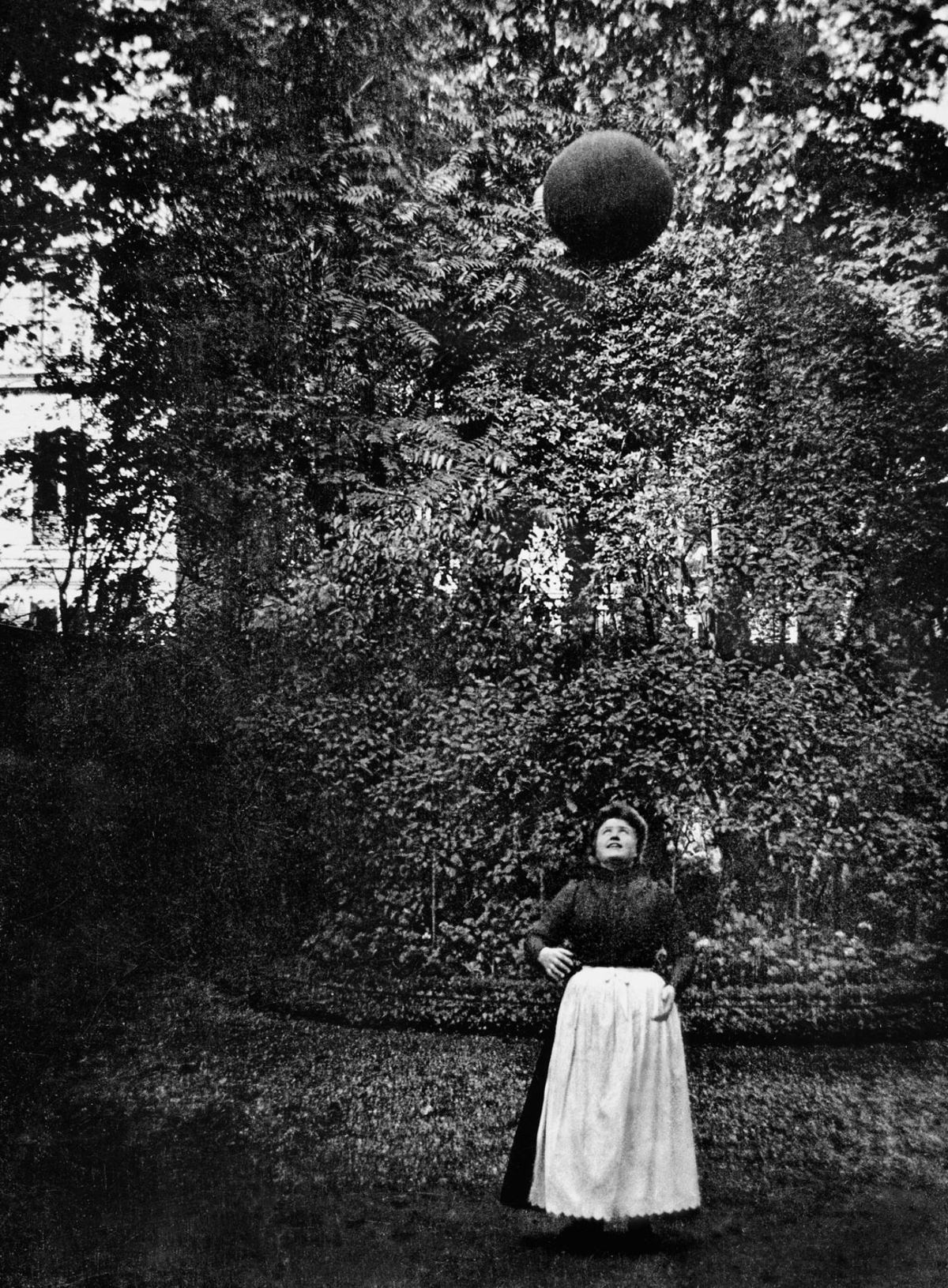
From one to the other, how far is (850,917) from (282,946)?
3.68 m

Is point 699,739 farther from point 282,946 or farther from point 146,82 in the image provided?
point 146,82

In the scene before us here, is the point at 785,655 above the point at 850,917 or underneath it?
above

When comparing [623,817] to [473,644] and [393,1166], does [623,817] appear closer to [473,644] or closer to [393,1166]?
[393,1166]

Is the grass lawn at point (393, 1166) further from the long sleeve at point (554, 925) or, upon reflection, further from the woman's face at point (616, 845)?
the woman's face at point (616, 845)

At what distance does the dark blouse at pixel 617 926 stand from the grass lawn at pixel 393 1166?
100cm

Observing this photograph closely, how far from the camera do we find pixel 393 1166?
168 inches

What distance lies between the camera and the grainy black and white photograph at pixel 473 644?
3748 millimetres

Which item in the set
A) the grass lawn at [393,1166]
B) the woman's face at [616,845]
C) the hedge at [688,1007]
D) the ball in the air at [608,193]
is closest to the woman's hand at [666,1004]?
the woman's face at [616,845]

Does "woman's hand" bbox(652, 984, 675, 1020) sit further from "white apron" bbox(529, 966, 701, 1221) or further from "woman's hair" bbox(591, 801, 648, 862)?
"woman's hair" bbox(591, 801, 648, 862)

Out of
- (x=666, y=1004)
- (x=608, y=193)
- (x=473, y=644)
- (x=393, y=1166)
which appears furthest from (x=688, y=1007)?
(x=608, y=193)

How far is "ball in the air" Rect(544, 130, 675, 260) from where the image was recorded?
187 inches

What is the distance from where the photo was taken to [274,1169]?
4176 millimetres

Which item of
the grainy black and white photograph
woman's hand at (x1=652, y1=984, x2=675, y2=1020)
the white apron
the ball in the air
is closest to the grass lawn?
the grainy black and white photograph

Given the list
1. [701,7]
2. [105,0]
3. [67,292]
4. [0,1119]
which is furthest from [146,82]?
[0,1119]
